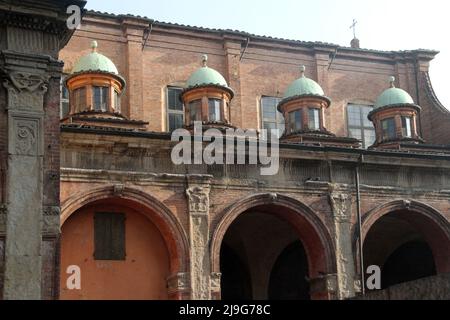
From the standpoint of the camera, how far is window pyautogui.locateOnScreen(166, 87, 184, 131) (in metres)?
24.3

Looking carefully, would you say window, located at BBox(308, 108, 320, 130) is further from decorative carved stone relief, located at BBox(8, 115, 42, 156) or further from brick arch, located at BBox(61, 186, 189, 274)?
decorative carved stone relief, located at BBox(8, 115, 42, 156)

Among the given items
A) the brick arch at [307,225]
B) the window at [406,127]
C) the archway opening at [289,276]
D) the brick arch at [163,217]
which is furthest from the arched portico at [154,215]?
the window at [406,127]

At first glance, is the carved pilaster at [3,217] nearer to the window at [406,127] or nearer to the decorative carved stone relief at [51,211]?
the decorative carved stone relief at [51,211]

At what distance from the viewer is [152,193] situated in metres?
18.5

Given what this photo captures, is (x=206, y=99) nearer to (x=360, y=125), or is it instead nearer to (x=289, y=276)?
(x=289, y=276)

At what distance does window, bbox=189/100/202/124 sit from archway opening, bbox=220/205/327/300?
3.39m

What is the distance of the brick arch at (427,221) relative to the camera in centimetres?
2075

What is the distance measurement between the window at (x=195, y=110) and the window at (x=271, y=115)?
433 centimetres

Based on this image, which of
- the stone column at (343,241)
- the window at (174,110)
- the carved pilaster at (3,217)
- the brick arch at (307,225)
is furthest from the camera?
the window at (174,110)

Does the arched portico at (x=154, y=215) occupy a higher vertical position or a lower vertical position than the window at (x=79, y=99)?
lower

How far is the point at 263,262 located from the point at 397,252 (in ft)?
13.2

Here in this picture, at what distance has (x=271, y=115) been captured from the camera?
25.7 metres

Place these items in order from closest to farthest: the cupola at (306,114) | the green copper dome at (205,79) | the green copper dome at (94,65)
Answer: the green copper dome at (94,65) < the green copper dome at (205,79) < the cupola at (306,114)

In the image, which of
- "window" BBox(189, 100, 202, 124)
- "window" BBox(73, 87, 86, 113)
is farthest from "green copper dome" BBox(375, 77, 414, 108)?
"window" BBox(73, 87, 86, 113)
